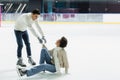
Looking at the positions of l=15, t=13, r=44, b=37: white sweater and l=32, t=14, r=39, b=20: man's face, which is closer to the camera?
l=32, t=14, r=39, b=20: man's face

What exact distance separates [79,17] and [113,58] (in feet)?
42.2

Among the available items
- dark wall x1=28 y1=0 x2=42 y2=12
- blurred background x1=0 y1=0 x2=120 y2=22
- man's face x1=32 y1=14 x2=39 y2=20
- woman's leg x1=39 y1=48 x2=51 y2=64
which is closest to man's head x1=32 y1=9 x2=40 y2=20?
man's face x1=32 y1=14 x2=39 y2=20

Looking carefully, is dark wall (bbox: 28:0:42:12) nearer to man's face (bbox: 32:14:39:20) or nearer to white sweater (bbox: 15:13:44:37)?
white sweater (bbox: 15:13:44:37)

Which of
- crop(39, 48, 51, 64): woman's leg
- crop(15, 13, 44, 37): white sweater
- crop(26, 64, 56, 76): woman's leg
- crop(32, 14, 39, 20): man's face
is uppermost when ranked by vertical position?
crop(32, 14, 39, 20): man's face

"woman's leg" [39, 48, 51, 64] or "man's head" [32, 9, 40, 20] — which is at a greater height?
"man's head" [32, 9, 40, 20]

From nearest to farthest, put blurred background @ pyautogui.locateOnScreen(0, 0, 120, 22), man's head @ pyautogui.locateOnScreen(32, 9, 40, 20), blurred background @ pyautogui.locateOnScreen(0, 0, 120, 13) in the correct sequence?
man's head @ pyautogui.locateOnScreen(32, 9, 40, 20) → blurred background @ pyautogui.locateOnScreen(0, 0, 120, 22) → blurred background @ pyautogui.locateOnScreen(0, 0, 120, 13)

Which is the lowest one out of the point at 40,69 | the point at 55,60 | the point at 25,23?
the point at 40,69

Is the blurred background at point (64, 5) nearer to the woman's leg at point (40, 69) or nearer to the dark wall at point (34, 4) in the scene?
the dark wall at point (34, 4)

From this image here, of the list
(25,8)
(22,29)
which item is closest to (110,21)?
(25,8)

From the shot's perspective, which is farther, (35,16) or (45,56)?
(35,16)

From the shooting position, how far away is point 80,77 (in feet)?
16.9

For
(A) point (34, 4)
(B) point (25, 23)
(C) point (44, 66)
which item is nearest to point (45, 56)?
(C) point (44, 66)

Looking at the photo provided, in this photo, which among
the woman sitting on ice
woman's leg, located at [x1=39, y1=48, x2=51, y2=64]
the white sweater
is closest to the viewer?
the woman sitting on ice

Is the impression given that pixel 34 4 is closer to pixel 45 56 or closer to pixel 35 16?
pixel 35 16
